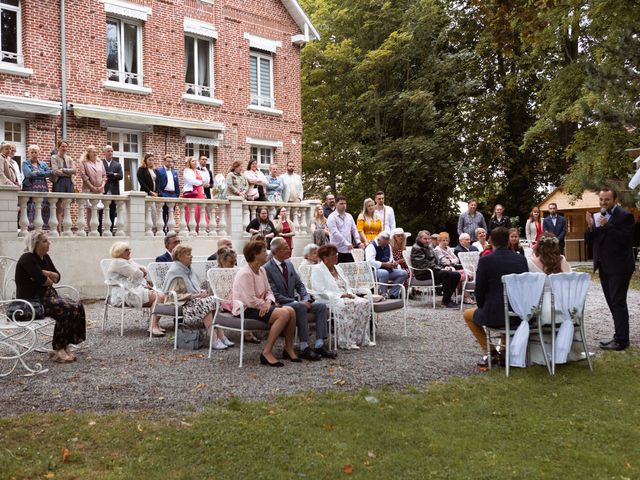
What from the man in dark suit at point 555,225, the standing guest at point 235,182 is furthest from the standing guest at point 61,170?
the man in dark suit at point 555,225

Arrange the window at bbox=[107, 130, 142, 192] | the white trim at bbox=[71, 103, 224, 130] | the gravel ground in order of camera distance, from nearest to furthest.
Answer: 1. the gravel ground
2. the white trim at bbox=[71, 103, 224, 130]
3. the window at bbox=[107, 130, 142, 192]

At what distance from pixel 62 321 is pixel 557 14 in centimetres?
1828

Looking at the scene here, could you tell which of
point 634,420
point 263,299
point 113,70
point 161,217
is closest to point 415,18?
point 113,70

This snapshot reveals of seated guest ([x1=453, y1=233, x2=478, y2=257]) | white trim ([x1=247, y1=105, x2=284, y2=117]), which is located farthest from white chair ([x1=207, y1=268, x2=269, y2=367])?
white trim ([x1=247, y1=105, x2=284, y2=117])

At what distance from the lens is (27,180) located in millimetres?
12688

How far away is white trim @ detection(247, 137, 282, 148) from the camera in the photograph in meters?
22.4

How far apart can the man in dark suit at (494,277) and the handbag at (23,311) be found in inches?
184

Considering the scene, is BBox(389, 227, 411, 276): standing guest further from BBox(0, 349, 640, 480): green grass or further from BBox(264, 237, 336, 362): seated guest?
BBox(0, 349, 640, 480): green grass

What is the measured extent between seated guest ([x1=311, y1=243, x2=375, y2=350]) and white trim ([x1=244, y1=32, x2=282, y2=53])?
1569cm

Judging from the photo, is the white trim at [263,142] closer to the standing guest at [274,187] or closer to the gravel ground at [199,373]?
the standing guest at [274,187]

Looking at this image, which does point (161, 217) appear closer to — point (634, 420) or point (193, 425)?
point (193, 425)

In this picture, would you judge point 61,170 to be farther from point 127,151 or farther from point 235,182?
point 127,151

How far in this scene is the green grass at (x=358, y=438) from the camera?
13.8 feet

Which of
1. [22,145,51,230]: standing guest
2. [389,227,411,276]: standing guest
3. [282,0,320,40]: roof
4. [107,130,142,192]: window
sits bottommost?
[389,227,411,276]: standing guest
